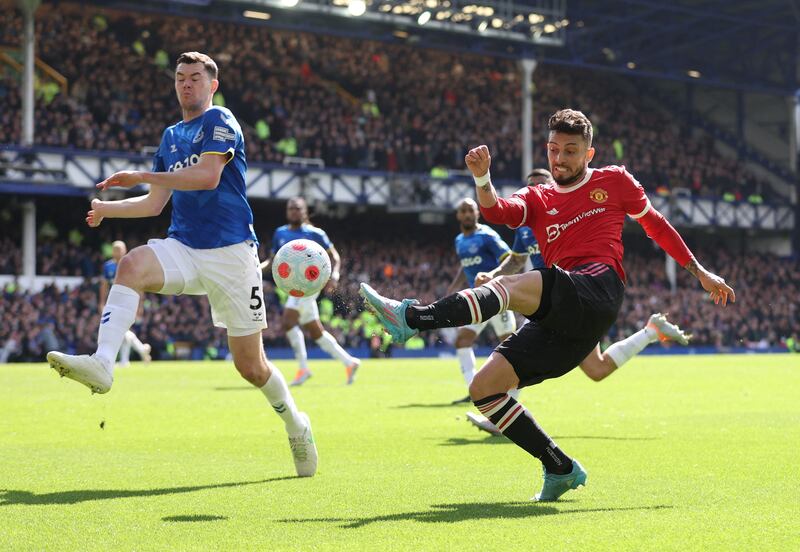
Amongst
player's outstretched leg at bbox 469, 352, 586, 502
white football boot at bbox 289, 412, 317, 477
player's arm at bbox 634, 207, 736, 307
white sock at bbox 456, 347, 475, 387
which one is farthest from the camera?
white sock at bbox 456, 347, 475, 387

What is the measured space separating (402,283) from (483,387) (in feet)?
105

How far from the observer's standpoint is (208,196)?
7453 mm

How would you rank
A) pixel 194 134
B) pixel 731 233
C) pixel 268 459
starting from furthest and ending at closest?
1. pixel 731 233
2. pixel 268 459
3. pixel 194 134

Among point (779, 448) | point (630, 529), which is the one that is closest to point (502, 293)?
point (630, 529)

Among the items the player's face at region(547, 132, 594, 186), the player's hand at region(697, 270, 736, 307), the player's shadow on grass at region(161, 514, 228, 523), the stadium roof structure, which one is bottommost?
the player's shadow on grass at region(161, 514, 228, 523)

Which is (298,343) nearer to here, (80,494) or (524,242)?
(524,242)

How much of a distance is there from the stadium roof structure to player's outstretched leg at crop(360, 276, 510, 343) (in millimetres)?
30413

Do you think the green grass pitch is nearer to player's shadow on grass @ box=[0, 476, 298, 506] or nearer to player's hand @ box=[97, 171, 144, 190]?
player's shadow on grass @ box=[0, 476, 298, 506]

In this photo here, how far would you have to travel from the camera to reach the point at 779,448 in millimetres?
9078

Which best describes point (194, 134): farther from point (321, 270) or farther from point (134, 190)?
point (134, 190)

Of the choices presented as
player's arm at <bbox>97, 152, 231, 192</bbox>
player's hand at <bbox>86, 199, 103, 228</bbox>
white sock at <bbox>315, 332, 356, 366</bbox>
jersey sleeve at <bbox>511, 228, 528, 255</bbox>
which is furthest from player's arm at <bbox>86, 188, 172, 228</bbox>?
white sock at <bbox>315, 332, 356, 366</bbox>

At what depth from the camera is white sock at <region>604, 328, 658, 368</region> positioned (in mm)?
11031

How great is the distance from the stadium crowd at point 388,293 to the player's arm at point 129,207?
1380 centimetres

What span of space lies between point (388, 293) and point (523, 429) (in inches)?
1155
